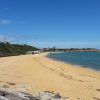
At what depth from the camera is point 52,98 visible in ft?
35.2

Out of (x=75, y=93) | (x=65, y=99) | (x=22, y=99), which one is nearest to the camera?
(x=22, y=99)

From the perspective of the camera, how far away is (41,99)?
32.8ft

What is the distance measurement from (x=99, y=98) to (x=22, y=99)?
5098mm

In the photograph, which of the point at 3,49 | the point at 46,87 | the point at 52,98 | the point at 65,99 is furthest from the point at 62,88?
the point at 3,49

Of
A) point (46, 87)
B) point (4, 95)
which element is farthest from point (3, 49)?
point (4, 95)

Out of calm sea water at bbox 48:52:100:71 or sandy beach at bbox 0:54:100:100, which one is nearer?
sandy beach at bbox 0:54:100:100

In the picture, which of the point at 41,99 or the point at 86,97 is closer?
the point at 41,99

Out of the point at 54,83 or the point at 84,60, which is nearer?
the point at 54,83

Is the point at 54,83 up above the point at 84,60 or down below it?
above

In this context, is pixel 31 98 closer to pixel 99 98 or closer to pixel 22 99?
pixel 22 99

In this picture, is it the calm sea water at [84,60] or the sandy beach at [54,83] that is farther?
the calm sea water at [84,60]

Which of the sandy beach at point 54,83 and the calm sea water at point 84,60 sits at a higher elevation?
the sandy beach at point 54,83

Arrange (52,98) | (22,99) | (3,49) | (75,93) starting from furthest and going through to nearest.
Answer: (3,49) → (75,93) → (52,98) → (22,99)

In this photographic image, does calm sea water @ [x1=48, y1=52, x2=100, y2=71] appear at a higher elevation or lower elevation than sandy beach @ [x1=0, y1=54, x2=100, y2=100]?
lower
